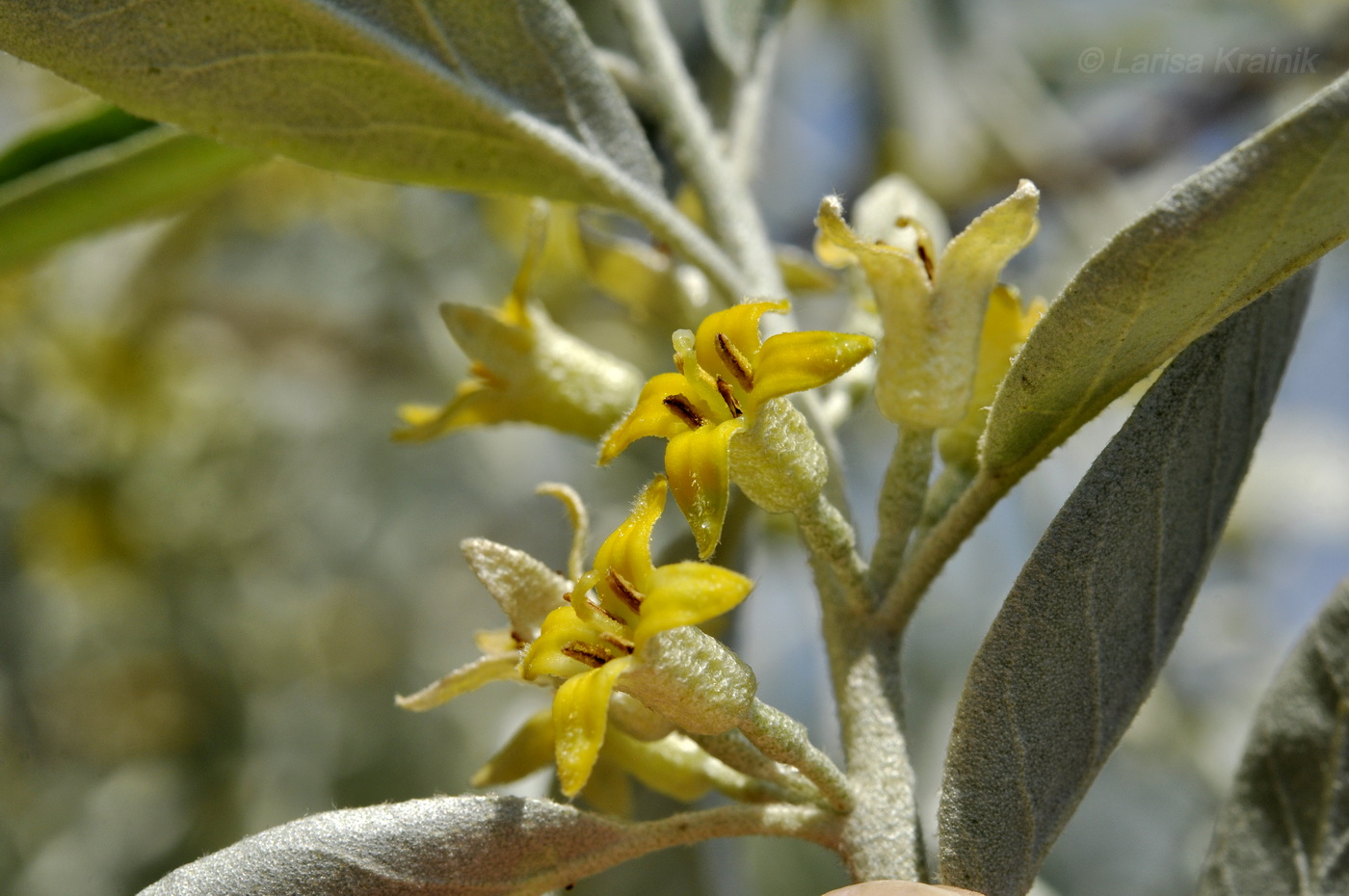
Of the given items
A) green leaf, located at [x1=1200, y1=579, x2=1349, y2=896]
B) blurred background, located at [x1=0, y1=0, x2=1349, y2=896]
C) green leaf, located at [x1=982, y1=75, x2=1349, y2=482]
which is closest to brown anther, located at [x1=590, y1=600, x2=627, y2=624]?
green leaf, located at [x1=982, y1=75, x2=1349, y2=482]

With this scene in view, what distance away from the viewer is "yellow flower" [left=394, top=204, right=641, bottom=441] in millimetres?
1440

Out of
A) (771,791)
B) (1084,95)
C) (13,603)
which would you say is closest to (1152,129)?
(1084,95)

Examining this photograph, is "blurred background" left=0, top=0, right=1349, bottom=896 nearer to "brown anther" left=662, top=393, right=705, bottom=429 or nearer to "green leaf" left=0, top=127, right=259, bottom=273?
"green leaf" left=0, top=127, right=259, bottom=273

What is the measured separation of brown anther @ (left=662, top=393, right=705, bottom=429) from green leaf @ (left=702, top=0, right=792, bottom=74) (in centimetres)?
81

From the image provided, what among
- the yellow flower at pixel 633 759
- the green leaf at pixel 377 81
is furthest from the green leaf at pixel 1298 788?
the green leaf at pixel 377 81

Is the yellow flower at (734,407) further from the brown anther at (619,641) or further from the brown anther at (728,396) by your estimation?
the brown anther at (619,641)

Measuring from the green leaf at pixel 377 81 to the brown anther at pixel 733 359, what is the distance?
0.39 metres

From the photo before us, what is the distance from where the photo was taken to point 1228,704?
13.8 ft

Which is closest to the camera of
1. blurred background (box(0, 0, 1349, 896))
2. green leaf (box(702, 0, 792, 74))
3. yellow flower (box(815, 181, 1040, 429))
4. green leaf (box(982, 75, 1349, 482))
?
green leaf (box(982, 75, 1349, 482))

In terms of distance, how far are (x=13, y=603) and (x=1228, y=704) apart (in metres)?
4.38

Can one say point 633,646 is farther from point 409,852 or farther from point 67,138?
point 67,138

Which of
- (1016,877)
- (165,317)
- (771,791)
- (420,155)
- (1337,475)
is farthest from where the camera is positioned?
(1337,475)

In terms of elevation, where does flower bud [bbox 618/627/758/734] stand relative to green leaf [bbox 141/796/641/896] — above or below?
above

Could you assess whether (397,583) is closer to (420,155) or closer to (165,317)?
(165,317)
